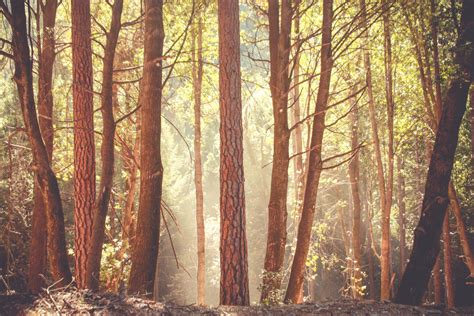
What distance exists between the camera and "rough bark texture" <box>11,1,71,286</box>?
5.14m

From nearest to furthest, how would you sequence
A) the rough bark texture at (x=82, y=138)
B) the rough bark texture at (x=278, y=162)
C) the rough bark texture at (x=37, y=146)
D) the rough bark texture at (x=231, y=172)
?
the rough bark texture at (x=37, y=146)
the rough bark texture at (x=231, y=172)
the rough bark texture at (x=82, y=138)
the rough bark texture at (x=278, y=162)

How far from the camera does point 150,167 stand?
18.7 ft

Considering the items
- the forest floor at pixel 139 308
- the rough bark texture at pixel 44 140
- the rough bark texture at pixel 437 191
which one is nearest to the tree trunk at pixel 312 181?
the rough bark texture at pixel 437 191

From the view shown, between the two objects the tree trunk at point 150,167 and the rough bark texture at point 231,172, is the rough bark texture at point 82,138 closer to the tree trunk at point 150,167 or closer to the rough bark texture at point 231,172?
the tree trunk at point 150,167

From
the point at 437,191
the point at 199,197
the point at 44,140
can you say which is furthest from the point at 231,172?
the point at 199,197

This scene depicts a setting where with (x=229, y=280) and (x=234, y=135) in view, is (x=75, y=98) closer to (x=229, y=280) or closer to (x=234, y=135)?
(x=234, y=135)

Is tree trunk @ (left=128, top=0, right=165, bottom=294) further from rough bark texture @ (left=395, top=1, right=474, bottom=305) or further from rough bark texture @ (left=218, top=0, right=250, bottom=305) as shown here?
rough bark texture @ (left=395, top=1, right=474, bottom=305)

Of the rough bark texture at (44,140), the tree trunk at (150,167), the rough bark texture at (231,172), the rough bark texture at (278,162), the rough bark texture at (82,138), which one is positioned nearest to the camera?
the tree trunk at (150,167)

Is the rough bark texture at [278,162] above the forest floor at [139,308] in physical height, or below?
above

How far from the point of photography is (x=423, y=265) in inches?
217

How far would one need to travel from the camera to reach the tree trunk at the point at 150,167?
5.39 meters

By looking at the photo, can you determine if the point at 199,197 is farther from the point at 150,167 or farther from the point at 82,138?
the point at 150,167

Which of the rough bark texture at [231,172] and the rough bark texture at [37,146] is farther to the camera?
the rough bark texture at [231,172]

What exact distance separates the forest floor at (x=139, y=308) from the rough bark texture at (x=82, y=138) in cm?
243
